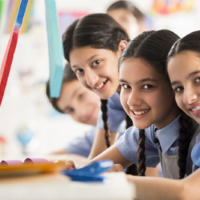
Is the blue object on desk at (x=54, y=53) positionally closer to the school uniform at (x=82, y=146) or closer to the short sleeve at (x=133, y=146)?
the short sleeve at (x=133, y=146)

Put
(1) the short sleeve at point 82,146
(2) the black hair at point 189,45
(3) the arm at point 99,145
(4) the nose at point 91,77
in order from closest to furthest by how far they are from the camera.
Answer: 1. (2) the black hair at point 189,45
2. (4) the nose at point 91,77
3. (3) the arm at point 99,145
4. (1) the short sleeve at point 82,146

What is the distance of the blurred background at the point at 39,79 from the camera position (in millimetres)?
2264

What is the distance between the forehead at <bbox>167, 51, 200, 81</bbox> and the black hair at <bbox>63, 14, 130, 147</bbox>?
1.22ft

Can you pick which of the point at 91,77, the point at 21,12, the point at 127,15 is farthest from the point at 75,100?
the point at 21,12

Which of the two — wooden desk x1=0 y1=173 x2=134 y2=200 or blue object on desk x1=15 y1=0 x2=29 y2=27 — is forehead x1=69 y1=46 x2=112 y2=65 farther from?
wooden desk x1=0 y1=173 x2=134 y2=200

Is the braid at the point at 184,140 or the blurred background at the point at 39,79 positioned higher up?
the blurred background at the point at 39,79

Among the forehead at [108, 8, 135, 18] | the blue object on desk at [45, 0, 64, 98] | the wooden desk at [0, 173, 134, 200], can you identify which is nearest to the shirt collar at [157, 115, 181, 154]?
the blue object on desk at [45, 0, 64, 98]

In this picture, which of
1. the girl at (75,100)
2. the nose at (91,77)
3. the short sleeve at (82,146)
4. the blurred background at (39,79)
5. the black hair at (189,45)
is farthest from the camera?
the blurred background at (39,79)

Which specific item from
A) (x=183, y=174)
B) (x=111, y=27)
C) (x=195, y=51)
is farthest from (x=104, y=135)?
(x=195, y=51)

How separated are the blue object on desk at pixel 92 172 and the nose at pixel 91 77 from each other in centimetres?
53

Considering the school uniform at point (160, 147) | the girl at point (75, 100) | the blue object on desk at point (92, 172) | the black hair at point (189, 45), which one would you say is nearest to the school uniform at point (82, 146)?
the girl at point (75, 100)

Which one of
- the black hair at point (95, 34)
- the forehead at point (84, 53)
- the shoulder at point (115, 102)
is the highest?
the black hair at point (95, 34)

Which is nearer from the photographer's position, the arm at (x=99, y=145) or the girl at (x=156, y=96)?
the girl at (x=156, y=96)

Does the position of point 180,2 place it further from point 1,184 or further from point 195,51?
point 1,184
